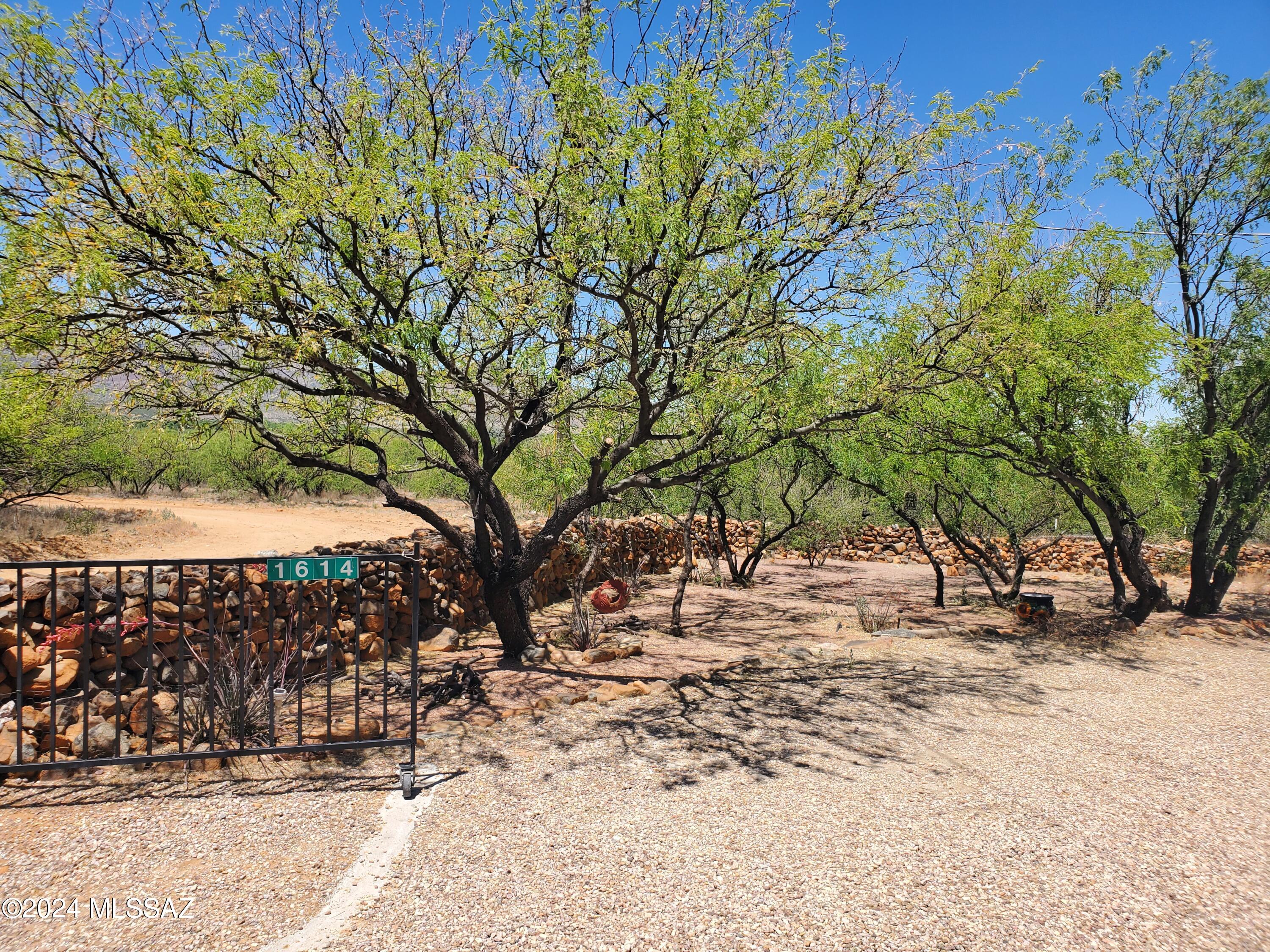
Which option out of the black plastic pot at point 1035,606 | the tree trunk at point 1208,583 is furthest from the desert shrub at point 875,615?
the tree trunk at point 1208,583

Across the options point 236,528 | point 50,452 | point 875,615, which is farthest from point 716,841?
point 236,528

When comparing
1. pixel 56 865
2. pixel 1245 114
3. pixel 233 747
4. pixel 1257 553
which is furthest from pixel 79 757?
pixel 1257 553

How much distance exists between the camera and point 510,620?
855 cm

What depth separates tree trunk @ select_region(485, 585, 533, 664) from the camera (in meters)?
8.41

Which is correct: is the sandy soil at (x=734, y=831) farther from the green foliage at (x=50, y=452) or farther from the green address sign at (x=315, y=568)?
the green foliage at (x=50, y=452)

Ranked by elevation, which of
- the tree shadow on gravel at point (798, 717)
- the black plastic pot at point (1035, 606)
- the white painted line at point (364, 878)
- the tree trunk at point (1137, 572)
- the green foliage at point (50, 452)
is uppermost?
the green foliage at point (50, 452)

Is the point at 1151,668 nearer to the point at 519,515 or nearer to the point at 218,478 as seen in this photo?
the point at 519,515

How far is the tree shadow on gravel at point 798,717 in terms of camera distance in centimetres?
540

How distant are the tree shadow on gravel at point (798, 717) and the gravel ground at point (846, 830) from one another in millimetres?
38

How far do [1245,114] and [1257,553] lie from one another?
15.0 m

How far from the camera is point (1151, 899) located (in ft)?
11.6

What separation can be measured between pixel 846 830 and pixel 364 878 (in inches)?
103

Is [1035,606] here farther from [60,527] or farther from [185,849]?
[60,527]

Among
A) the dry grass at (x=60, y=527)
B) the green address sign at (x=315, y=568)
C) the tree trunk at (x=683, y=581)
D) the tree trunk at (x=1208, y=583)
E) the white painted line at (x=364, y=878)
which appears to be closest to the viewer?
the white painted line at (x=364, y=878)
